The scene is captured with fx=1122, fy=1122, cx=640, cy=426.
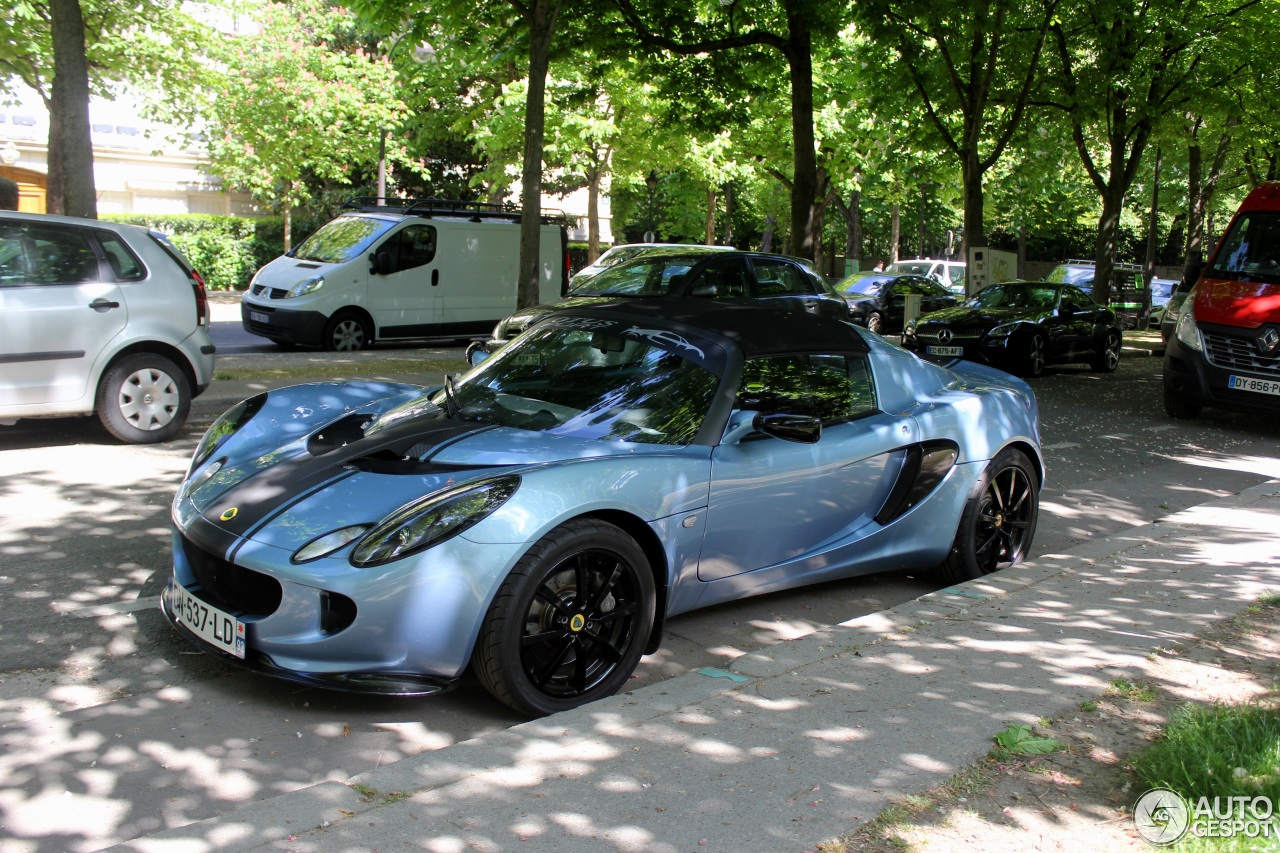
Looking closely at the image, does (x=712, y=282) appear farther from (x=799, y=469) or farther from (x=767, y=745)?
(x=767, y=745)

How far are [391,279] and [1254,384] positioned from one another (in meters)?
10.9

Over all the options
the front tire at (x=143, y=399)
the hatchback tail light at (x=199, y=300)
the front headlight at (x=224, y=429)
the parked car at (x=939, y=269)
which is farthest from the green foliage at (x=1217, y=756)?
the parked car at (x=939, y=269)

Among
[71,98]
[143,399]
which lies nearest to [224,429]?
[143,399]

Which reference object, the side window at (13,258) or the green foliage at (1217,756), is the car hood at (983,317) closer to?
the side window at (13,258)

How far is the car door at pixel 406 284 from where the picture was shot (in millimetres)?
15828

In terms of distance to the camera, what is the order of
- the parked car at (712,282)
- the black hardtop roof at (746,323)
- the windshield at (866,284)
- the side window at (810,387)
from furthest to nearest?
the windshield at (866,284) → the parked car at (712,282) → the black hardtop roof at (746,323) → the side window at (810,387)

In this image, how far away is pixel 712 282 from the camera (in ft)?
41.1

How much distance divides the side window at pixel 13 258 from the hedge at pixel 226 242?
1898cm

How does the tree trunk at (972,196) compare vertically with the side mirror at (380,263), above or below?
above

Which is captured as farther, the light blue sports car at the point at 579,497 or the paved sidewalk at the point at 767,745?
the light blue sports car at the point at 579,497

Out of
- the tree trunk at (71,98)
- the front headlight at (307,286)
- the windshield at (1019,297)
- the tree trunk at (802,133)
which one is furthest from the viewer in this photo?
the windshield at (1019,297)

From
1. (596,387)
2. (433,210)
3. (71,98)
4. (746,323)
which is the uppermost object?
(71,98)

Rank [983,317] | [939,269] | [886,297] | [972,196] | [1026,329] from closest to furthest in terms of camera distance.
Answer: [1026,329] < [983,317] < [972,196] < [886,297] < [939,269]

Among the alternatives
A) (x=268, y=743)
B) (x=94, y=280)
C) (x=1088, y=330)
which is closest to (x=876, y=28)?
(x=1088, y=330)
